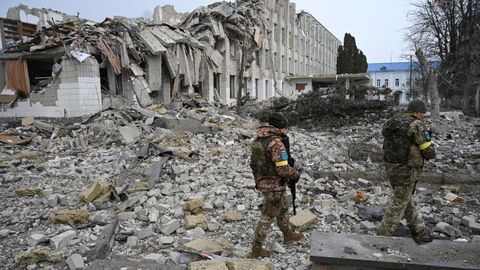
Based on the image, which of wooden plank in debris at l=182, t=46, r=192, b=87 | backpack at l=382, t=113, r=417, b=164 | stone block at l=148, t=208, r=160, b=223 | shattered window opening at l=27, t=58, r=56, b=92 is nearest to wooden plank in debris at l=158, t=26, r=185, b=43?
wooden plank in debris at l=182, t=46, r=192, b=87

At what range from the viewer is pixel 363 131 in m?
11.3

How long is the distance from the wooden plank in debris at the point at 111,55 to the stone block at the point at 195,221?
9109 millimetres

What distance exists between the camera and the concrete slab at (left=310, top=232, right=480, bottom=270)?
2898mm

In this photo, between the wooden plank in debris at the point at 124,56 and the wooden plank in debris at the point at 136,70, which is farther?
the wooden plank in debris at the point at 136,70

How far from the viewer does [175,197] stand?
5.52 metres

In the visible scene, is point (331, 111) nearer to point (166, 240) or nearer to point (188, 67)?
point (188, 67)

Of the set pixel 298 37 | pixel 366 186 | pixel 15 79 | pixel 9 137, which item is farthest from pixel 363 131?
pixel 298 37

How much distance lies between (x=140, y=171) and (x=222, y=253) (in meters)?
3.75

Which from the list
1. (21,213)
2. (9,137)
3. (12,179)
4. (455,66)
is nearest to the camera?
(21,213)

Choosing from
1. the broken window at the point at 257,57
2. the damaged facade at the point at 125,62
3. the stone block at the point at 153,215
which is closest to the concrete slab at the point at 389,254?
the stone block at the point at 153,215

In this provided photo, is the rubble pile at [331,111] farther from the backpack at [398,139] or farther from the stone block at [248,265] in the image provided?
the stone block at [248,265]

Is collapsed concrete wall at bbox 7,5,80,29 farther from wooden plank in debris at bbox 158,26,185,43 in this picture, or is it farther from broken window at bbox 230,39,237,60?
broken window at bbox 230,39,237,60

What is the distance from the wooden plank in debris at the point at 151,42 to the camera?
1322 cm

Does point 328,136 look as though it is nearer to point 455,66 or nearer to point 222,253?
point 222,253
